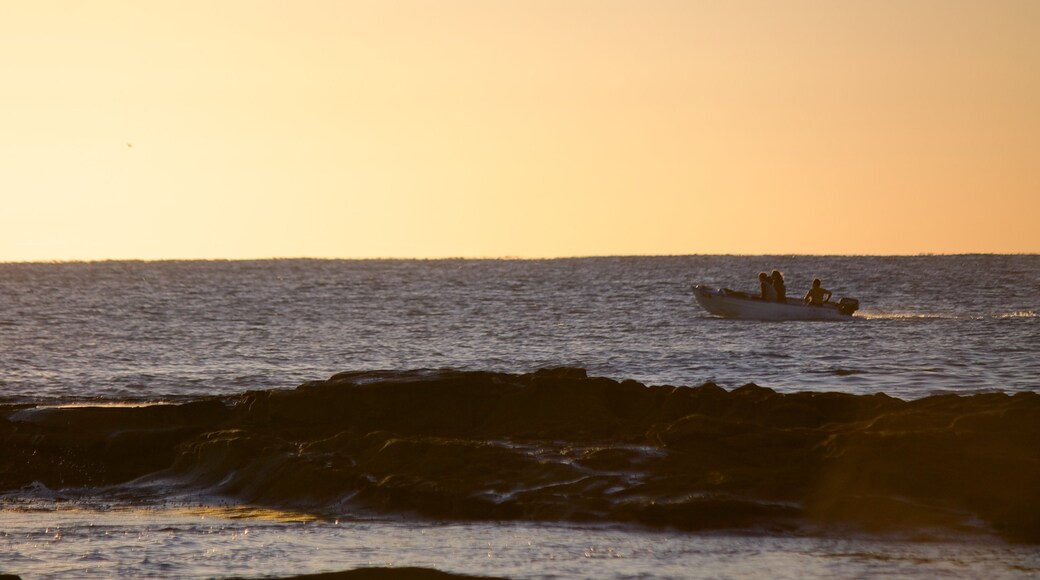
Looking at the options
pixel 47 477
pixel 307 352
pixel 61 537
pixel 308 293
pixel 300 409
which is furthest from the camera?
pixel 308 293

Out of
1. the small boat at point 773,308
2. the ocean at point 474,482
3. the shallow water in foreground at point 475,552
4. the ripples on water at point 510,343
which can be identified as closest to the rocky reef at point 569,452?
the ocean at point 474,482

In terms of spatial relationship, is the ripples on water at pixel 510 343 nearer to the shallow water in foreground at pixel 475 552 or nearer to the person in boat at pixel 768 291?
the person in boat at pixel 768 291

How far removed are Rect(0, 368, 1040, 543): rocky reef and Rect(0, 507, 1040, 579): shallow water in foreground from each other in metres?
0.65

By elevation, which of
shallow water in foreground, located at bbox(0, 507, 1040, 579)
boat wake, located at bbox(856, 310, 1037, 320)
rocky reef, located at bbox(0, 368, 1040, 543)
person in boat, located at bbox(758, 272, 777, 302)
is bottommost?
shallow water in foreground, located at bbox(0, 507, 1040, 579)

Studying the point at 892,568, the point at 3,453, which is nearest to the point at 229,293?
the point at 3,453

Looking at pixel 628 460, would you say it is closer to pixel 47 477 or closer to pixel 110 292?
pixel 47 477

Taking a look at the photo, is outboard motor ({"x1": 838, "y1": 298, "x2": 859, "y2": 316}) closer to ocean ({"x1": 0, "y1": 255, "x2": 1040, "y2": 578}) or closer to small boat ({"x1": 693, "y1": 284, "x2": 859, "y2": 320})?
small boat ({"x1": 693, "y1": 284, "x2": 859, "y2": 320})

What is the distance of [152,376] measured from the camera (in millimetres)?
36281

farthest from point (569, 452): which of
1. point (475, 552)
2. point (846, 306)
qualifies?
point (846, 306)

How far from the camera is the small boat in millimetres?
56688

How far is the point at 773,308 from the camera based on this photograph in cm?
5691

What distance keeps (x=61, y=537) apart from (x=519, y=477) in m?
5.03

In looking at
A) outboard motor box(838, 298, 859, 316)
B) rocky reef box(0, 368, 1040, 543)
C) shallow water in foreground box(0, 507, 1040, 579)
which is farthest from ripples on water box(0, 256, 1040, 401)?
shallow water in foreground box(0, 507, 1040, 579)

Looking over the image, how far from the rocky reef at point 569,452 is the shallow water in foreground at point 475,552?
650 mm
